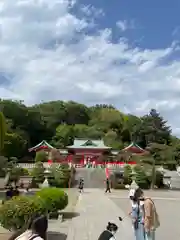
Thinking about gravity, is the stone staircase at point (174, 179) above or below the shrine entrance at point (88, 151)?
below

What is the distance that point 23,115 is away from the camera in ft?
250

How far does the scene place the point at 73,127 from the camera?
8662 centimetres

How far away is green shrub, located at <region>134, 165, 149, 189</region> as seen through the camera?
43.8m

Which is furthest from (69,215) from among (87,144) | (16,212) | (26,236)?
(87,144)

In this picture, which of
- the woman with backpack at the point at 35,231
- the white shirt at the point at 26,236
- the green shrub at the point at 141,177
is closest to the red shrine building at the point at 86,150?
the green shrub at the point at 141,177

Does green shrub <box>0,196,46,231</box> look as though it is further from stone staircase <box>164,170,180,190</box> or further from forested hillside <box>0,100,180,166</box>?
forested hillside <box>0,100,180,166</box>

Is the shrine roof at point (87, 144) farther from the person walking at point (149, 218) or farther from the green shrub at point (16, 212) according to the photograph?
the person walking at point (149, 218)

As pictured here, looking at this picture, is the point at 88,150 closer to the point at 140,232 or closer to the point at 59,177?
the point at 59,177

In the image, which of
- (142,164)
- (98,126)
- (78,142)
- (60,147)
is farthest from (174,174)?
(98,126)

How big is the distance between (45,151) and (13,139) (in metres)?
6.97

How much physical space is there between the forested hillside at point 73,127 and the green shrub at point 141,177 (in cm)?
2036

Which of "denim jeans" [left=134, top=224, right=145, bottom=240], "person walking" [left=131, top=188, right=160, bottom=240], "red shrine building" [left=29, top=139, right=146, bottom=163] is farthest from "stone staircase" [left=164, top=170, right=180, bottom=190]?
"person walking" [left=131, top=188, right=160, bottom=240]

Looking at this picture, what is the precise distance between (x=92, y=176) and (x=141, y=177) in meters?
9.60

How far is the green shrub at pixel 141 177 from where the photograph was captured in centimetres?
4378
